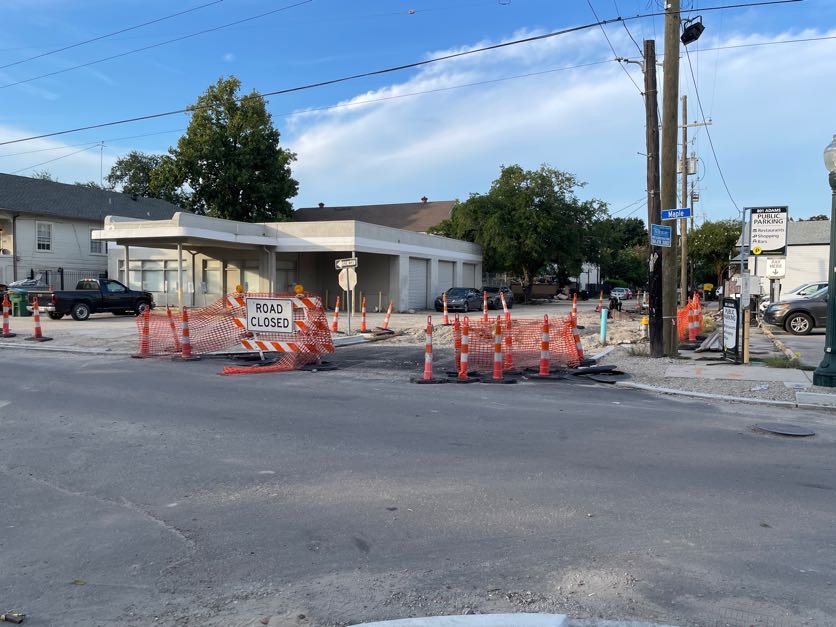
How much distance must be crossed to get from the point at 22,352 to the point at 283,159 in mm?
39107

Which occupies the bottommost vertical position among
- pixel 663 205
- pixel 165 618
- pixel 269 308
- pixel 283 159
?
pixel 165 618

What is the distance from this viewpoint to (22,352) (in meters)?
17.2

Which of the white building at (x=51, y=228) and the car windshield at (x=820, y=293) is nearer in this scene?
the car windshield at (x=820, y=293)

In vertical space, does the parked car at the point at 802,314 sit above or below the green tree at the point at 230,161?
below

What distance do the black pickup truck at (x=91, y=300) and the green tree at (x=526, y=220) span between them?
83.0ft

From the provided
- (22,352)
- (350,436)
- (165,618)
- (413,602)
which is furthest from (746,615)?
(22,352)

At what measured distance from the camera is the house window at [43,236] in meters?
40.0

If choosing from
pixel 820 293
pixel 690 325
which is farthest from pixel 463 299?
pixel 820 293

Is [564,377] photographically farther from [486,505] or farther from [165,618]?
[165,618]

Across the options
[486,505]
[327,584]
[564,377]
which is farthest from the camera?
[564,377]

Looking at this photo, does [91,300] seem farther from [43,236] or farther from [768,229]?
[768,229]

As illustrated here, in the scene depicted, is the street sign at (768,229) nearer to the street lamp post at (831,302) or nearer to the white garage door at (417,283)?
the street lamp post at (831,302)

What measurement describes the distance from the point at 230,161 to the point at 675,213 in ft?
143

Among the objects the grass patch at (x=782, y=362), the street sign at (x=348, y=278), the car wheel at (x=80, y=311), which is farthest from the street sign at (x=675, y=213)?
the car wheel at (x=80, y=311)
